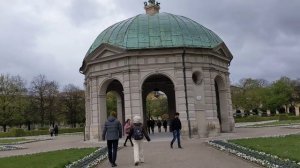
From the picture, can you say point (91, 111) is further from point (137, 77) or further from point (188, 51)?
point (188, 51)

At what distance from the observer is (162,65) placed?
1181 inches

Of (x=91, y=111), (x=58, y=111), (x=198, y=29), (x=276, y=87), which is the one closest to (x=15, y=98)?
(x=58, y=111)

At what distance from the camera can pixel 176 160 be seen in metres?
15.6

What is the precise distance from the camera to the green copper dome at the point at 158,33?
30578 millimetres

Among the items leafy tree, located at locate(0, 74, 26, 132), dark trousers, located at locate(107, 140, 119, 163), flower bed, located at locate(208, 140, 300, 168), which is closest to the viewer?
flower bed, located at locate(208, 140, 300, 168)

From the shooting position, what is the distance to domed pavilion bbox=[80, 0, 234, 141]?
29750mm

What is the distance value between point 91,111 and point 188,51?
915cm

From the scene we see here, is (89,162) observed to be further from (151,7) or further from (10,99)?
(10,99)

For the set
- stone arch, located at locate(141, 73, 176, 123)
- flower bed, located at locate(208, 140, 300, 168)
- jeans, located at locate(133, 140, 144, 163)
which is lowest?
flower bed, located at locate(208, 140, 300, 168)

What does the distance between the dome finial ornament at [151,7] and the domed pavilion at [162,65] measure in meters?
1.65

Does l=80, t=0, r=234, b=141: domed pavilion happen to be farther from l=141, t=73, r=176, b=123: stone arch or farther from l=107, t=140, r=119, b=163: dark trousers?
l=107, t=140, r=119, b=163: dark trousers

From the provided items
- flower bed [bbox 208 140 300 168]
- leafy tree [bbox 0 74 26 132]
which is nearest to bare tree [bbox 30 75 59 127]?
leafy tree [bbox 0 74 26 132]

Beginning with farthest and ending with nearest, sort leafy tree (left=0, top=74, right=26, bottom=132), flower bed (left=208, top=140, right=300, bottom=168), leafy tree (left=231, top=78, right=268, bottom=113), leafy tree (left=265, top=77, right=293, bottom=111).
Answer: leafy tree (left=265, top=77, right=293, bottom=111)
leafy tree (left=231, top=78, right=268, bottom=113)
leafy tree (left=0, top=74, right=26, bottom=132)
flower bed (left=208, top=140, right=300, bottom=168)

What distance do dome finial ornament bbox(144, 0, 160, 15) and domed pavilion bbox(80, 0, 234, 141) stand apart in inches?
65.1
